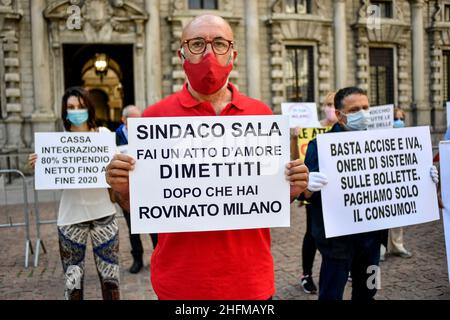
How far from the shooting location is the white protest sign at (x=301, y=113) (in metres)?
8.98

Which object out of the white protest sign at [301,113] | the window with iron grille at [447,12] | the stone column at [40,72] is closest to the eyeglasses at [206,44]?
the white protest sign at [301,113]

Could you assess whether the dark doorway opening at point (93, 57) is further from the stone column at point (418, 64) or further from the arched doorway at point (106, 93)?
the stone column at point (418, 64)

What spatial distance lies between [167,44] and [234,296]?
1443cm

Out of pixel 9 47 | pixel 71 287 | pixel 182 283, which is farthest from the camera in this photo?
pixel 9 47

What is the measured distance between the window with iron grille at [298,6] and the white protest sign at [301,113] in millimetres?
9051

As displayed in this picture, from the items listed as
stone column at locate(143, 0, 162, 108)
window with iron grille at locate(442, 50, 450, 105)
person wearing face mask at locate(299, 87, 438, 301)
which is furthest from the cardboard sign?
window with iron grille at locate(442, 50, 450, 105)

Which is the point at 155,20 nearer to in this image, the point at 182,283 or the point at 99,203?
the point at 99,203

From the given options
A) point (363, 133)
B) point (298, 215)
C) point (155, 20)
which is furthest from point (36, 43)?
point (363, 133)

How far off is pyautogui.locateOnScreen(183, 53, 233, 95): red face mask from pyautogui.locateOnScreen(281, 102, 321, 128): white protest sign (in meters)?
→ 6.81

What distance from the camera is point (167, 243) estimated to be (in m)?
2.26

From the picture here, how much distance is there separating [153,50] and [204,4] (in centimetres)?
280

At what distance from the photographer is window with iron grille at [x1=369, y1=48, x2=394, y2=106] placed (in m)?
18.9

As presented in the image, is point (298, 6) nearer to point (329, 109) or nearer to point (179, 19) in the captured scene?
point (179, 19)

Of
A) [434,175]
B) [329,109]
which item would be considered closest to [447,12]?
[329,109]
